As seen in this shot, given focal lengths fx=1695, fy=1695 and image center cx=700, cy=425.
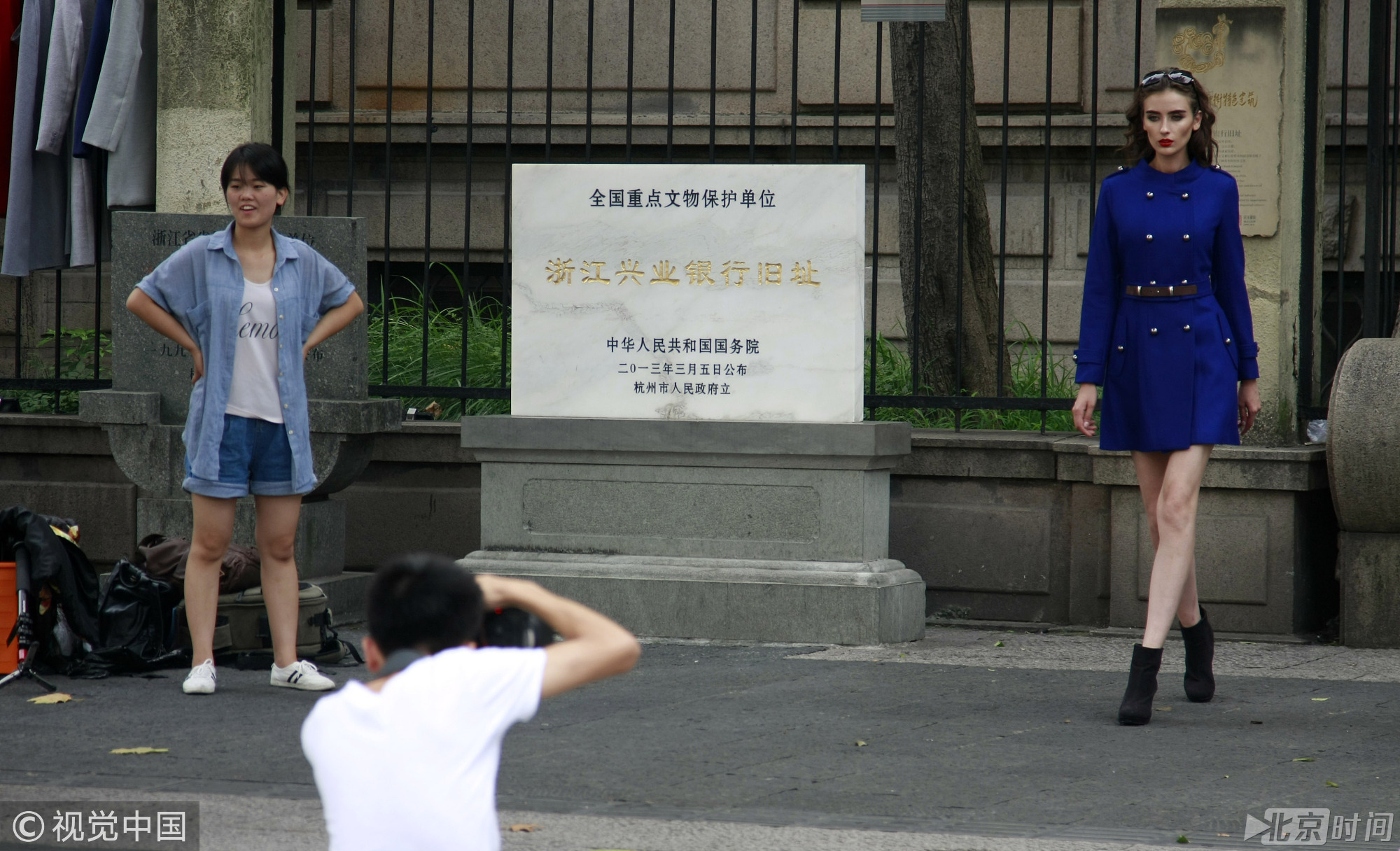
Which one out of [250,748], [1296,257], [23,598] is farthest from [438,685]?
[1296,257]

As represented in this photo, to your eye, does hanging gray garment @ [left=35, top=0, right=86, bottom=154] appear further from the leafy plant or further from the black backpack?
the black backpack

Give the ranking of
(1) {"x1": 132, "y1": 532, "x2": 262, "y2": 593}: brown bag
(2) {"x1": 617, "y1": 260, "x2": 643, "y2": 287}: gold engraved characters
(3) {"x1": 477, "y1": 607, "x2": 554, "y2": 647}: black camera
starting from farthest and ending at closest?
(2) {"x1": 617, "y1": 260, "x2": 643, "y2": 287}: gold engraved characters → (1) {"x1": 132, "y1": 532, "x2": 262, "y2": 593}: brown bag → (3) {"x1": 477, "y1": 607, "x2": 554, "y2": 647}: black camera

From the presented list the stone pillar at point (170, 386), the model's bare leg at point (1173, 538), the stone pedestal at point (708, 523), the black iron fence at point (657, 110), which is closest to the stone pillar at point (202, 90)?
the stone pillar at point (170, 386)

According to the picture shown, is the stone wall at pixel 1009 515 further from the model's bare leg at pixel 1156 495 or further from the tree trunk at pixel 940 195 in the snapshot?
the model's bare leg at pixel 1156 495

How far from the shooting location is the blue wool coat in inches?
212

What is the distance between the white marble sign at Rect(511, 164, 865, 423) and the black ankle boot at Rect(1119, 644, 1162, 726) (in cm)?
191

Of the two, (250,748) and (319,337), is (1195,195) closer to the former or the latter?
(319,337)

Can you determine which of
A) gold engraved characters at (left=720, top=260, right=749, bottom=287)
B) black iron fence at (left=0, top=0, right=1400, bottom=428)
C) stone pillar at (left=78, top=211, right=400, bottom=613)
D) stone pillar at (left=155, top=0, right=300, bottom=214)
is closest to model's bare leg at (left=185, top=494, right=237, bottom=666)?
stone pillar at (left=78, top=211, right=400, bottom=613)

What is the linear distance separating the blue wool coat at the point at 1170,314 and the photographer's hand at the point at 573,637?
10.8ft

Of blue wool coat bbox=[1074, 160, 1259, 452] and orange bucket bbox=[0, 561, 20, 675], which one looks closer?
blue wool coat bbox=[1074, 160, 1259, 452]

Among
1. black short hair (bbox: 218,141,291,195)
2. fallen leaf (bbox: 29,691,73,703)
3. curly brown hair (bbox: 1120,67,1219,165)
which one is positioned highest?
curly brown hair (bbox: 1120,67,1219,165)

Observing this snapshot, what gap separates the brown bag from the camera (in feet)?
21.2

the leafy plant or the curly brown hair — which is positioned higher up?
the curly brown hair

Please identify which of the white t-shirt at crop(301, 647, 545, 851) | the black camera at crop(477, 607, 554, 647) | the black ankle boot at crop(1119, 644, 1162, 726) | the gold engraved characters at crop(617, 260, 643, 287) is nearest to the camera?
the white t-shirt at crop(301, 647, 545, 851)
